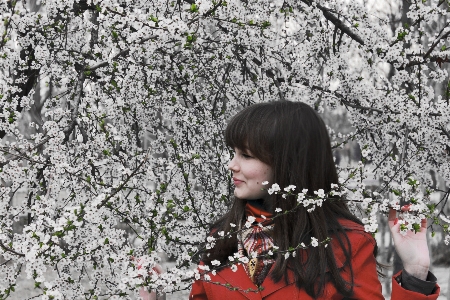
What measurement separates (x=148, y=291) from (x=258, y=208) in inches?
19.5

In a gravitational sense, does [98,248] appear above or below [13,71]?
below

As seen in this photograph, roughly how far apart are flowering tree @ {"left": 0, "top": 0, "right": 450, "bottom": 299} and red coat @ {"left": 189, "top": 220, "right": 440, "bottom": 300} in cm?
61

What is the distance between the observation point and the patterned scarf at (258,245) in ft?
6.95

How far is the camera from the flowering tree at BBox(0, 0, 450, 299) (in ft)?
9.25

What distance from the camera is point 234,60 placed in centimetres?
397

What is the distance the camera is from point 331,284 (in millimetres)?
2000

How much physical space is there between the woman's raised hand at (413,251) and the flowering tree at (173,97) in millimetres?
771

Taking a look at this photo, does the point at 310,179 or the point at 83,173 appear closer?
the point at 310,179

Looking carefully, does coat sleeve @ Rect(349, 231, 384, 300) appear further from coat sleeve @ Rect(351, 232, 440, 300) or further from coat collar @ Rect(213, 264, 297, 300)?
coat collar @ Rect(213, 264, 297, 300)

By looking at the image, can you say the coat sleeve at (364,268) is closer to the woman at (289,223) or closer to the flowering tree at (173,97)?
the woman at (289,223)

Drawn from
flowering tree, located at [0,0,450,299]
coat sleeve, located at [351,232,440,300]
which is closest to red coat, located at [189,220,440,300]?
coat sleeve, located at [351,232,440,300]

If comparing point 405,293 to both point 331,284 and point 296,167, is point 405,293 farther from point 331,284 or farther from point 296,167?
point 296,167

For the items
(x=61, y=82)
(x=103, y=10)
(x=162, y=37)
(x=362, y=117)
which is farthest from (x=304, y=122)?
(x=61, y=82)

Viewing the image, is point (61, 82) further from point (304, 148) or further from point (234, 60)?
point (304, 148)
